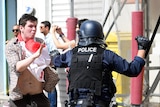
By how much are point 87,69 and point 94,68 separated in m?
0.07

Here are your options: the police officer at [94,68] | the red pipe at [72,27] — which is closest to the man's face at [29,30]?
the police officer at [94,68]

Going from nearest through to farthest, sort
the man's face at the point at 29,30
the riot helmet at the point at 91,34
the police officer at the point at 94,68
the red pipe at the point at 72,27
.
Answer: the police officer at the point at 94,68, the riot helmet at the point at 91,34, the man's face at the point at 29,30, the red pipe at the point at 72,27

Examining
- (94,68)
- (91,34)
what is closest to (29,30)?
(91,34)

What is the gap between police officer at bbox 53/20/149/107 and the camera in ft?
11.2

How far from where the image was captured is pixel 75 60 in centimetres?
356

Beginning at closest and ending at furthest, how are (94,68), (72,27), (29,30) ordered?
1. (94,68)
2. (29,30)
3. (72,27)

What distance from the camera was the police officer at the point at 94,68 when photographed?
3416 millimetres

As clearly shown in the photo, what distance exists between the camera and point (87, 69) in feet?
11.4

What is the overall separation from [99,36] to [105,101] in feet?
1.98

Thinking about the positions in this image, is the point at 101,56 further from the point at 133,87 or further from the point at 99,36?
the point at 133,87

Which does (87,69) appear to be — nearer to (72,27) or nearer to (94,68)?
(94,68)

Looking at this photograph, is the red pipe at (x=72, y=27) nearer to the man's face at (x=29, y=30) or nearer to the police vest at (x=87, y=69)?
the man's face at (x=29, y=30)

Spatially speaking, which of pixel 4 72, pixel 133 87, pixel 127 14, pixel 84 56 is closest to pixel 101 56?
pixel 84 56

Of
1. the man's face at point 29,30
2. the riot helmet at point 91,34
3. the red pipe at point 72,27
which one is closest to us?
the riot helmet at point 91,34
